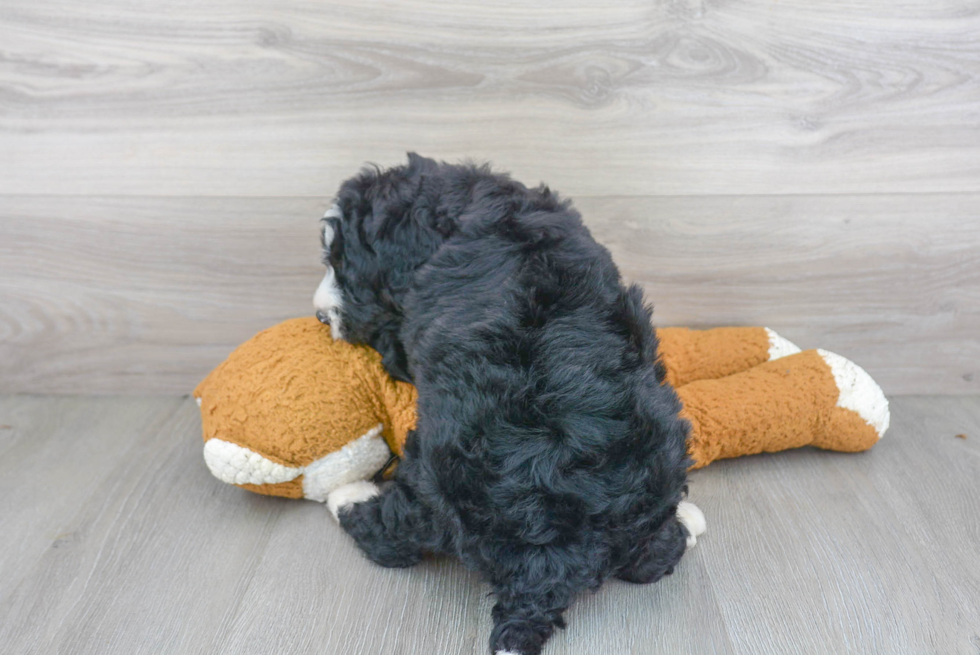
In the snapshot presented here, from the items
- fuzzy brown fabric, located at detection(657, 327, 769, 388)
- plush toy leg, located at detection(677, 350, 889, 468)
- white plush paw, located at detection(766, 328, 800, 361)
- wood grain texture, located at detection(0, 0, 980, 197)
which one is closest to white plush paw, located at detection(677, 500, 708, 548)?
plush toy leg, located at detection(677, 350, 889, 468)

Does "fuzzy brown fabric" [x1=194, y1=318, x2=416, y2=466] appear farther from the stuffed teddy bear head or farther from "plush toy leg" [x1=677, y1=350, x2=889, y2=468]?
"plush toy leg" [x1=677, y1=350, x2=889, y2=468]

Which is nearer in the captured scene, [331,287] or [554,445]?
[554,445]

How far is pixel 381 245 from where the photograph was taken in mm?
801

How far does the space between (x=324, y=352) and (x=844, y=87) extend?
0.90 m

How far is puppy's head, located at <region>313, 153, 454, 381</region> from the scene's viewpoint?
79 centimetres

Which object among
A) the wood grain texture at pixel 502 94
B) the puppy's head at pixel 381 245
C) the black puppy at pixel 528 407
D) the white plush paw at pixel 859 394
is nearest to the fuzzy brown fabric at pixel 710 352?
the white plush paw at pixel 859 394

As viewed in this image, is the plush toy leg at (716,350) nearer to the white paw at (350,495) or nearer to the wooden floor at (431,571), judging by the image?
the wooden floor at (431,571)

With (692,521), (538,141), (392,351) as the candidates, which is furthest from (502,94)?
(692,521)

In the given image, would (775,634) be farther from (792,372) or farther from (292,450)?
(292,450)

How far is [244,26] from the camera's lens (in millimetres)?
1089

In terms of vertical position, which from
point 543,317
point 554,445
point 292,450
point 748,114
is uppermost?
point 748,114

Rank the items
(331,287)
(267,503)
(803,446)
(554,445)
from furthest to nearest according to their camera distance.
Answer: (803,446) → (267,503) → (331,287) → (554,445)

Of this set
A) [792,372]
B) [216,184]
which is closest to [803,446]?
[792,372]

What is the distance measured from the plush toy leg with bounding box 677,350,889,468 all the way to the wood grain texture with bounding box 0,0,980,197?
313 millimetres
